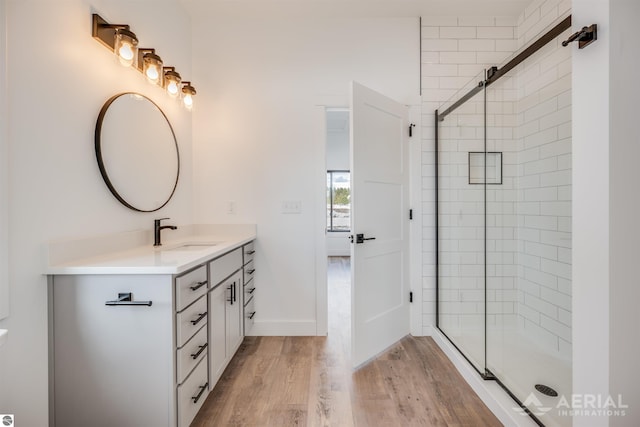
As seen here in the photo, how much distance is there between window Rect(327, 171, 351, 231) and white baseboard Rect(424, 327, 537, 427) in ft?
17.2

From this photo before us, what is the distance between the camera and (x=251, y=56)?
2.75m

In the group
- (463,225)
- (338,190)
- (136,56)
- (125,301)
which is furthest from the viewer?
(338,190)

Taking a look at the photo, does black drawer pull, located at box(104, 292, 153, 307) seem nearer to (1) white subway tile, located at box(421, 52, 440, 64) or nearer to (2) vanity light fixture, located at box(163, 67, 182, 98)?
(2) vanity light fixture, located at box(163, 67, 182, 98)

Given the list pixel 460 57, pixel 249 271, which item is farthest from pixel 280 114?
pixel 460 57

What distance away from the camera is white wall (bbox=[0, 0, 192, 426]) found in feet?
4.01

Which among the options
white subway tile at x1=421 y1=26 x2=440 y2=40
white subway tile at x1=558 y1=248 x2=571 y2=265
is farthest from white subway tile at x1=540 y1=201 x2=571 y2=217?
white subway tile at x1=421 y1=26 x2=440 y2=40

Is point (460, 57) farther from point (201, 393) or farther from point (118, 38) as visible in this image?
point (201, 393)

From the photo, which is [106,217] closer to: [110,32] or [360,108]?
[110,32]

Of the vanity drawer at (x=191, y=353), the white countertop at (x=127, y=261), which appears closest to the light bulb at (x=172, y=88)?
the white countertop at (x=127, y=261)

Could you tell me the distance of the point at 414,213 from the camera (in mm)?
2711

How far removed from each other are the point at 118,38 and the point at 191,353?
1722 mm

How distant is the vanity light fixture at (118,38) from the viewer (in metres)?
1.63

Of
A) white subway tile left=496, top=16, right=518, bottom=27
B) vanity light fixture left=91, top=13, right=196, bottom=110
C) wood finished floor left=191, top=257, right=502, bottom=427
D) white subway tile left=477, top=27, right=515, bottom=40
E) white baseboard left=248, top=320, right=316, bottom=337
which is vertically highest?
white subway tile left=496, top=16, right=518, bottom=27
